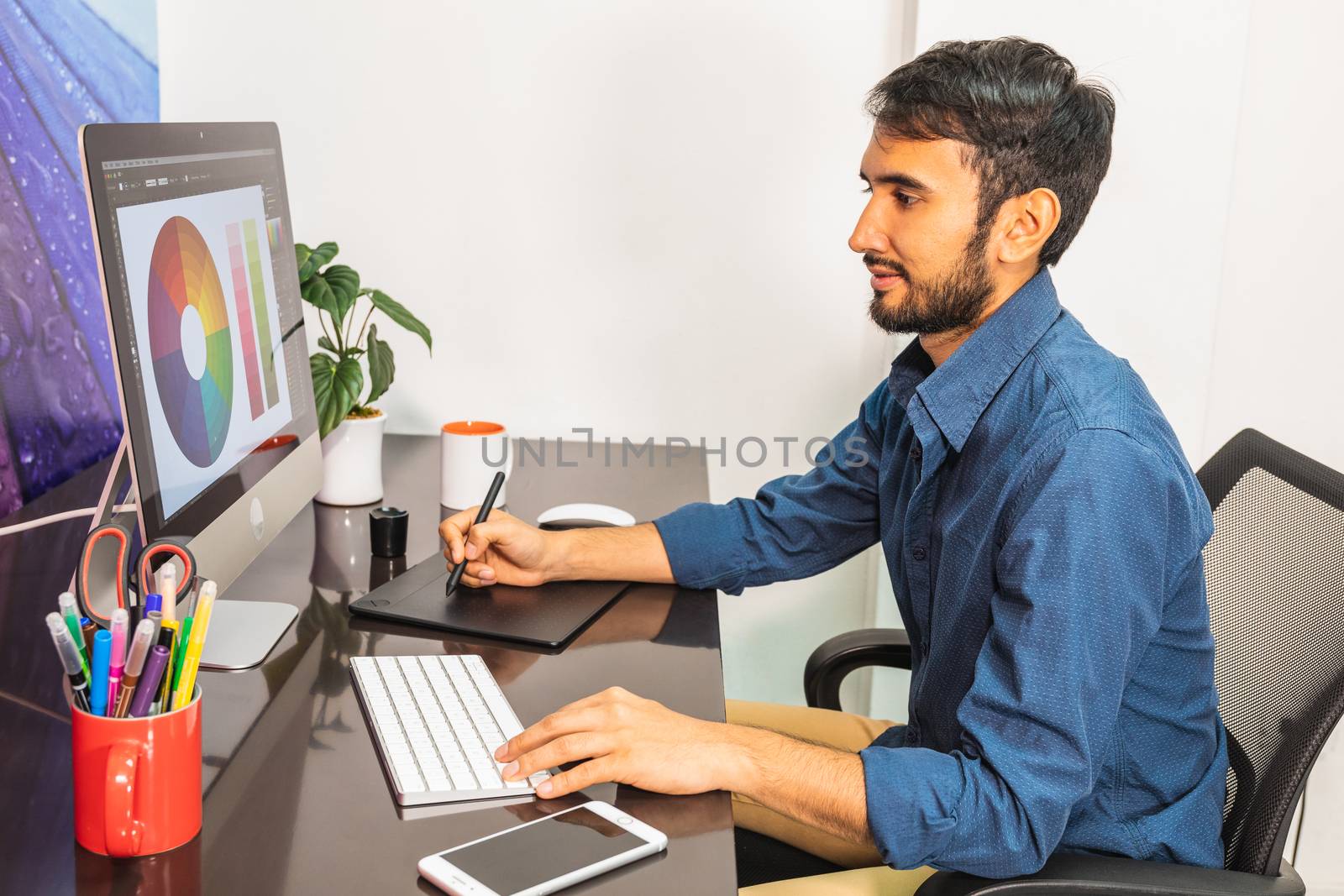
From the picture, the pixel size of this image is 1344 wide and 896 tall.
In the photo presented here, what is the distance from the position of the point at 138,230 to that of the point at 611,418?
1223 mm

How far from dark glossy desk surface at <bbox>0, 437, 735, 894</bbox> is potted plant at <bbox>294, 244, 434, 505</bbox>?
116 millimetres

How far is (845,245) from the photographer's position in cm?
205

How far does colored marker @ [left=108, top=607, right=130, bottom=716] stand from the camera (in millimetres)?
771

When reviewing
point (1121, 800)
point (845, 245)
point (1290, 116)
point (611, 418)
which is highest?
point (1290, 116)

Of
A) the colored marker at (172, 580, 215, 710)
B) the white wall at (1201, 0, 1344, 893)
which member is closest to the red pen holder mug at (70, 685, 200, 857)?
the colored marker at (172, 580, 215, 710)

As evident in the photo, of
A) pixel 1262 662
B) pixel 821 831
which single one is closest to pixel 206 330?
pixel 821 831

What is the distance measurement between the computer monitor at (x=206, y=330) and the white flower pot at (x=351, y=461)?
19 cm

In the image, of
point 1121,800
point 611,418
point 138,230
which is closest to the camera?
point 138,230

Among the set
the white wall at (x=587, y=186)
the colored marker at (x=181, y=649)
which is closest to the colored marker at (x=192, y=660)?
the colored marker at (x=181, y=649)

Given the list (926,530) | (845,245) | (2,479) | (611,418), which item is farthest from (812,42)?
(2,479)

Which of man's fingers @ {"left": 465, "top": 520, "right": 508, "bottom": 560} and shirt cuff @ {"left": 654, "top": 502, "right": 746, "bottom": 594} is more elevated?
man's fingers @ {"left": 465, "top": 520, "right": 508, "bottom": 560}

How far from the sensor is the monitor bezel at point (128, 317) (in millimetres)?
909

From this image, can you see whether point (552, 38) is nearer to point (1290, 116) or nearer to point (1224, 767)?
point (1290, 116)

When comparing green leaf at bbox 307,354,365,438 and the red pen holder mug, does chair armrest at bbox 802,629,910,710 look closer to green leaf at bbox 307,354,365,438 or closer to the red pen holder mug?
green leaf at bbox 307,354,365,438
